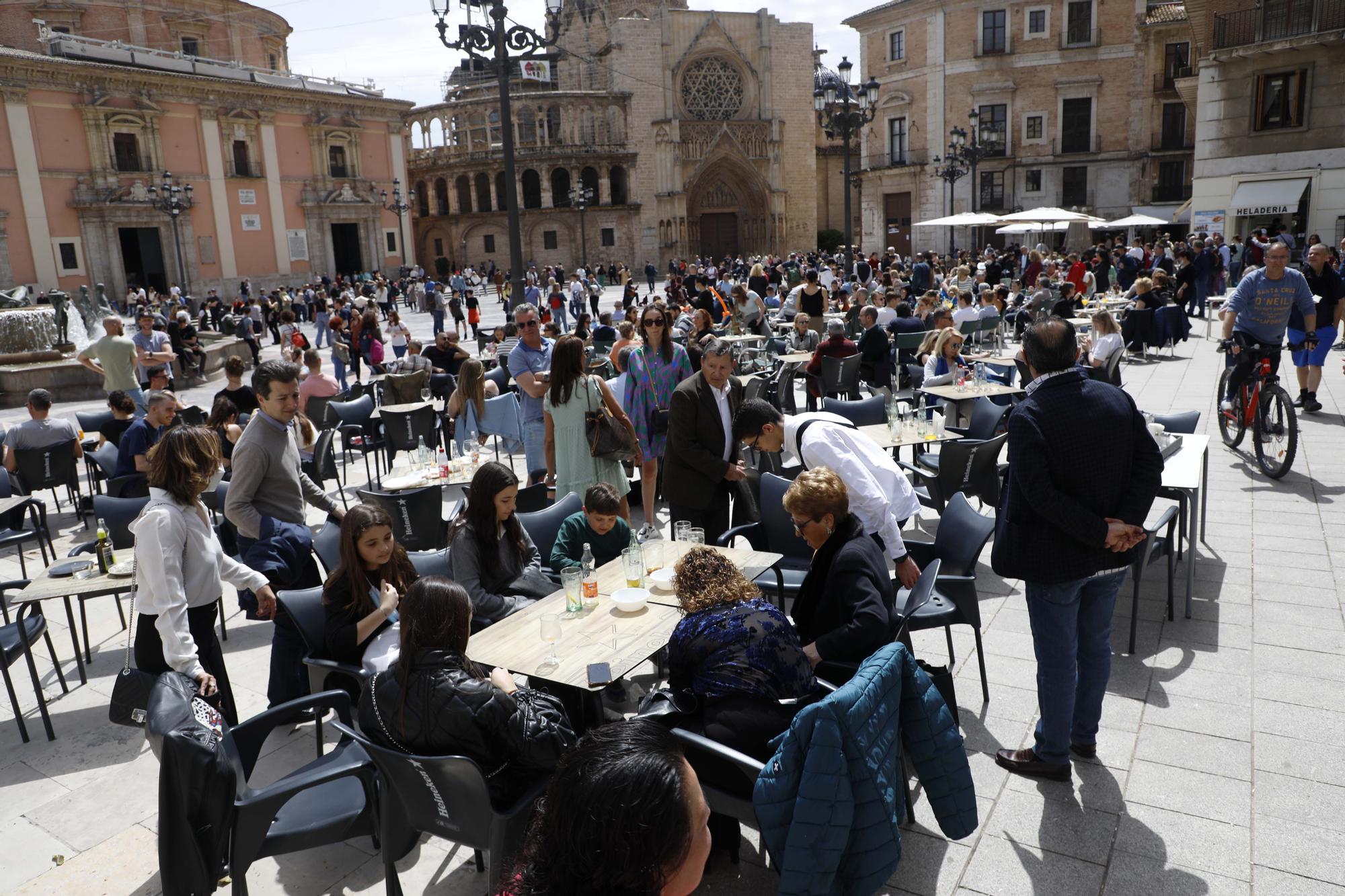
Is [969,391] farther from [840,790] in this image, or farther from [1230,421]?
[840,790]

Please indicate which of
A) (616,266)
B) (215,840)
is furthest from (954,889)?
(616,266)

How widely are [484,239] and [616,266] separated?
7220 mm

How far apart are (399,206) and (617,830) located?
39.9 metres

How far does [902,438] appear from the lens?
618 centimetres

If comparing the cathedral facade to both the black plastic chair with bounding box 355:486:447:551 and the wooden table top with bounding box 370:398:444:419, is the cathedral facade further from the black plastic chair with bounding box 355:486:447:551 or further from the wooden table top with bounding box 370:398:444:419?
the black plastic chair with bounding box 355:486:447:551

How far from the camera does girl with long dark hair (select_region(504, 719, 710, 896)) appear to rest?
1247 mm

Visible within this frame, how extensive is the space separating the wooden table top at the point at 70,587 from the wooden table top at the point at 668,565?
2.22m

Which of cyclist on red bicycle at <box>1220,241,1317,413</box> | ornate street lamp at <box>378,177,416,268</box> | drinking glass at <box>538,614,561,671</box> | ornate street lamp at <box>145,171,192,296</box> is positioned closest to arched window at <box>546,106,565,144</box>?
ornate street lamp at <box>378,177,416,268</box>

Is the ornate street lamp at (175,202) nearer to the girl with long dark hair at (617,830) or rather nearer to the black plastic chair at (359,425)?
the black plastic chair at (359,425)

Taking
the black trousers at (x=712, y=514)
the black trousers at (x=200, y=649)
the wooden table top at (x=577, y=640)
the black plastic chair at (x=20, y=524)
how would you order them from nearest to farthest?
the wooden table top at (x=577, y=640)
the black trousers at (x=200, y=649)
the black trousers at (x=712, y=514)
the black plastic chair at (x=20, y=524)

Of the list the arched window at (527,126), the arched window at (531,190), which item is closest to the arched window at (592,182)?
the arched window at (531,190)

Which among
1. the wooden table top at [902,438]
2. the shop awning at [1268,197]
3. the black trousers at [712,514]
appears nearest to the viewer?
the black trousers at [712,514]

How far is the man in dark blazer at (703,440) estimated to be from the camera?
5148mm

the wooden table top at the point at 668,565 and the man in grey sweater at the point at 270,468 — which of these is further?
the man in grey sweater at the point at 270,468
